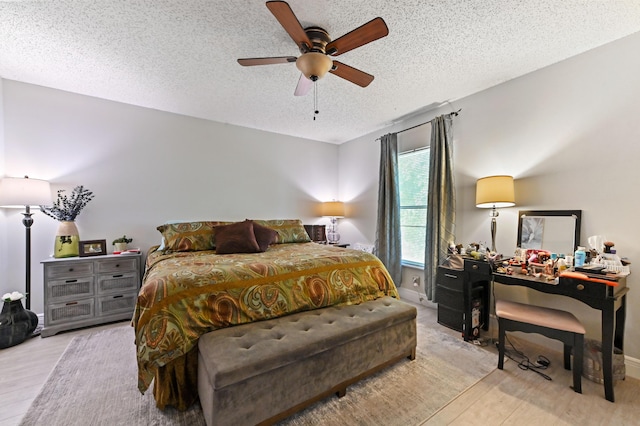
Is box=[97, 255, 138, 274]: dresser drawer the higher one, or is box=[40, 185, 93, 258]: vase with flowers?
box=[40, 185, 93, 258]: vase with flowers

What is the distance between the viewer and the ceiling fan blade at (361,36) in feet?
4.92

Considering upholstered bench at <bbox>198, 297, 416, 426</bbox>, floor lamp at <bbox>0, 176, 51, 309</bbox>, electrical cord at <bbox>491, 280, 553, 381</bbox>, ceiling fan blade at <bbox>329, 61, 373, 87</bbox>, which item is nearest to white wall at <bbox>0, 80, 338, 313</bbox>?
floor lamp at <bbox>0, 176, 51, 309</bbox>

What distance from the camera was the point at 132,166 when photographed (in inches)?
128

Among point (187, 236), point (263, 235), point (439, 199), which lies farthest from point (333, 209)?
point (187, 236)

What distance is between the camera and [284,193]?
174 inches

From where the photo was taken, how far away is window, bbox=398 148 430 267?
3.52 metres

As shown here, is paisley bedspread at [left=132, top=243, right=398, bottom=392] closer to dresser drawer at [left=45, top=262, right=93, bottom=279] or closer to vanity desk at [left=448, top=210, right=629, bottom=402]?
vanity desk at [left=448, top=210, right=629, bottom=402]

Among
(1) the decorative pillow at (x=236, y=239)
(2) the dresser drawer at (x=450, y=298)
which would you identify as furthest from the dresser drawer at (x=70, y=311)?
(2) the dresser drawer at (x=450, y=298)

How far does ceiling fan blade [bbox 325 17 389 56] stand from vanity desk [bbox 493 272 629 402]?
84.3 inches

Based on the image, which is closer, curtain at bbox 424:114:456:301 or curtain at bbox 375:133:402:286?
curtain at bbox 424:114:456:301

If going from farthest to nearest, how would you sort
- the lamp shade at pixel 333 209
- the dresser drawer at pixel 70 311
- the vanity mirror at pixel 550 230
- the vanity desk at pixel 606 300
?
1. the lamp shade at pixel 333 209
2. the dresser drawer at pixel 70 311
3. the vanity mirror at pixel 550 230
4. the vanity desk at pixel 606 300

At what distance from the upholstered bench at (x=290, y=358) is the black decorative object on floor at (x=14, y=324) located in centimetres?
224

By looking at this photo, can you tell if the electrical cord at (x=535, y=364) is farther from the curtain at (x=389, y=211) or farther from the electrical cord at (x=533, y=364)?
the curtain at (x=389, y=211)

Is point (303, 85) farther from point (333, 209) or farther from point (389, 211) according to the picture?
point (333, 209)
